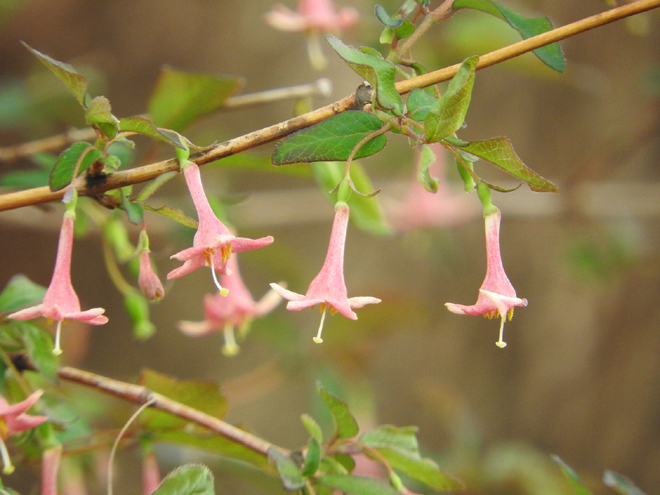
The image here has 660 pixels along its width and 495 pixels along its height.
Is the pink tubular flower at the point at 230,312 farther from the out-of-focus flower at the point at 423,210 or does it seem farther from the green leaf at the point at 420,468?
the out-of-focus flower at the point at 423,210

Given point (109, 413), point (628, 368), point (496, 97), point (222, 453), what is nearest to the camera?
point (222, 453)

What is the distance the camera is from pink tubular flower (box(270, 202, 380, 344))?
1.06 feet

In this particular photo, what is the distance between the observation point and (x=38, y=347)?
15.6 inches

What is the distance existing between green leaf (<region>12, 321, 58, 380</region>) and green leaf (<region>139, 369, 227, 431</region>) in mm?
82

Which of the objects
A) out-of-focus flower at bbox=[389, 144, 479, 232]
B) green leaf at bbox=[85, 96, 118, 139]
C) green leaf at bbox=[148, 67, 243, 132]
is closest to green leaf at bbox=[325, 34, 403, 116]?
green leaf at bbox=[85, 96, 118, 139]

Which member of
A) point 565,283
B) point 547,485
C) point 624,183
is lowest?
point 547,485

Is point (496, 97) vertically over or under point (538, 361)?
over

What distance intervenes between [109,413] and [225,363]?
0.52 meters

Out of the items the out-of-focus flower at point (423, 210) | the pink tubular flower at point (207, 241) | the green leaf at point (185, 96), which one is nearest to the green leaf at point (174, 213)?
the pink tubular flower at point (207, 241)

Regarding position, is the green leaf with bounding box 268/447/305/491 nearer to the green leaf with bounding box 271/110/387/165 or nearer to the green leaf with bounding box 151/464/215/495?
the green leaf with bounding box 151/464/215/495

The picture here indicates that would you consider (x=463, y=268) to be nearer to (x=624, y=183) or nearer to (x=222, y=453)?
(x=624, y=183)

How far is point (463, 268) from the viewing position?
1.38 m

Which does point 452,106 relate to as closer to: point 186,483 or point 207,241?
point 207,241

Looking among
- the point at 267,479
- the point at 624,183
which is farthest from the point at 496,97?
the point at 267,479
